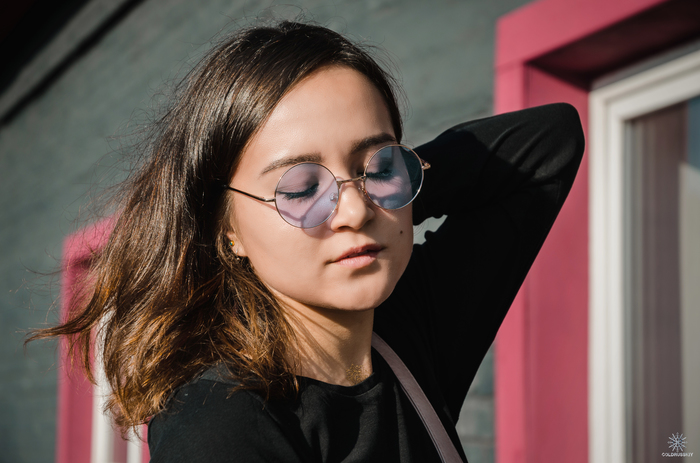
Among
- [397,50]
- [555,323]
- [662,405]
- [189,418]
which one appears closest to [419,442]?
[189,418]

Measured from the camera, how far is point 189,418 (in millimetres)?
1086

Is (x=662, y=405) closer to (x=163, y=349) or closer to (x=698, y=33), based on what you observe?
(x=698, y=33)

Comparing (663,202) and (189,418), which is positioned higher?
(663,202)

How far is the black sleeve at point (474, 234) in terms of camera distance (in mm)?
1606

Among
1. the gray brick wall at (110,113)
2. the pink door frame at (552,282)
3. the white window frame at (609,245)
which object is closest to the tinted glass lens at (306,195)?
the gray brick wall at (110,113)

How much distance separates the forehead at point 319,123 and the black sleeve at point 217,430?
0.48m

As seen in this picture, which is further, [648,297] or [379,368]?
[648,297]

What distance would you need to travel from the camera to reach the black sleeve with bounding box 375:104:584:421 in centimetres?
161

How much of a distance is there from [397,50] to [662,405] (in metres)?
1.85

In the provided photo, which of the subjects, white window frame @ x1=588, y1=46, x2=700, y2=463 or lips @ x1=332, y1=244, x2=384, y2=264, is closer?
lips @ x1=332, y1=244, x2=384, y2=264

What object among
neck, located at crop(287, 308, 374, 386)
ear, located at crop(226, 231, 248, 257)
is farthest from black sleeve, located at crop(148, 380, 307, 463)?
ear, located at crop(226, 231, 248, 257)

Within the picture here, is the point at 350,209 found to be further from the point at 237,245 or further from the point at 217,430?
the point at 217,430

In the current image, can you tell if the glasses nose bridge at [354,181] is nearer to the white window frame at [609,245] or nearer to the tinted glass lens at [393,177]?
the tinted glass lens at [393,177]

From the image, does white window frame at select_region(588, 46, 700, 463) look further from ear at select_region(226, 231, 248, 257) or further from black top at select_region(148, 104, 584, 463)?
ear at select_region(226, 231, 248, 257)
